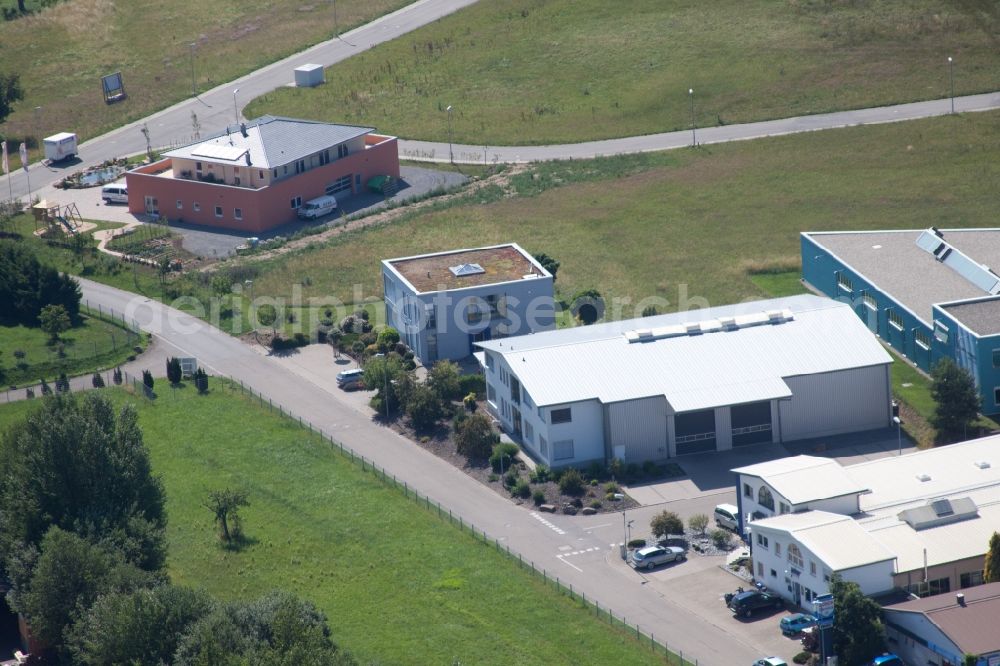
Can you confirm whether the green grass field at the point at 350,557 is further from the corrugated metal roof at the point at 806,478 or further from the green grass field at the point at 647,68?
the green grass field at the point at 647,68

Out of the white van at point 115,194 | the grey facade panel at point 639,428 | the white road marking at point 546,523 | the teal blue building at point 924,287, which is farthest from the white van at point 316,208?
the white road marking at point 546,523

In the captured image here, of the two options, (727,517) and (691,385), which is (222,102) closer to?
(691,385)

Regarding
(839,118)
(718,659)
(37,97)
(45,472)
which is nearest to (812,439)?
(718,659)

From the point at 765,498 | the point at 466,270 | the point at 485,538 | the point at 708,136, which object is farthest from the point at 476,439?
the point at 708,136

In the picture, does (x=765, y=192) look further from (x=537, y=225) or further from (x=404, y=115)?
(x=404, y=115)

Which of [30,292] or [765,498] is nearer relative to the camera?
[765,498]

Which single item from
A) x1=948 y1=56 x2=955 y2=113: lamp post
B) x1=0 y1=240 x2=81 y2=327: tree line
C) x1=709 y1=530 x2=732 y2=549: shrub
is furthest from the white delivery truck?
x1=709 y1=530 x2=732 y2=549: shrub

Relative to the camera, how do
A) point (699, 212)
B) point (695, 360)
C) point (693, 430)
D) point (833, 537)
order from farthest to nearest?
point (699, 212), point (695, 360), point (693, 430), point (833, 537)
